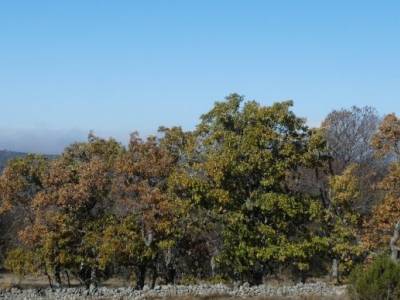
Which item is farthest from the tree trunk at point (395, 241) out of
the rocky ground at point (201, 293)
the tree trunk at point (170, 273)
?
the tree trunk at point (170, 273)

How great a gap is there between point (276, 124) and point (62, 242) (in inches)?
458

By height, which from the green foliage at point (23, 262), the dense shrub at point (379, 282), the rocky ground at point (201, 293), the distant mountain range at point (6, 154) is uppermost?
the distant mountain range at point (6, 154)

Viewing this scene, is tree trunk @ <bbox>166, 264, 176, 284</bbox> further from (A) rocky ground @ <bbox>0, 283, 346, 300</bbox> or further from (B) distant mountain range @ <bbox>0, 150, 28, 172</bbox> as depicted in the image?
(B) distant mountain range @ <bbox>0, 150, 28, 172</bbox>

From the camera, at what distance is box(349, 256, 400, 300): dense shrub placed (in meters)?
17.5

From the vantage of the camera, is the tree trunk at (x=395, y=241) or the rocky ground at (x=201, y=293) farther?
the tree trunk at (x=395, y=241)

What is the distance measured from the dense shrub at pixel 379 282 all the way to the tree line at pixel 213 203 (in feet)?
35.7

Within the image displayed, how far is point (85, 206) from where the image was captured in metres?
31.1

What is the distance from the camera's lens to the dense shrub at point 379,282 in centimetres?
1747

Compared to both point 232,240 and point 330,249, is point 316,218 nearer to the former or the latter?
point 330,249

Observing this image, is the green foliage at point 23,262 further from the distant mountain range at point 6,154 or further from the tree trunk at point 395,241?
the tree trunk at point 395,241

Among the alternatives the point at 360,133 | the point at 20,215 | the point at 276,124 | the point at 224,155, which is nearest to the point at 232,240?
the point at 224,155

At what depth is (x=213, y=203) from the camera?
30281mm

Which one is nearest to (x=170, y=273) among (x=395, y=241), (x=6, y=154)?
(x=395, y=241)

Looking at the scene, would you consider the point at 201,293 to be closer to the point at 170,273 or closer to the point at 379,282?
the point at 170,273
